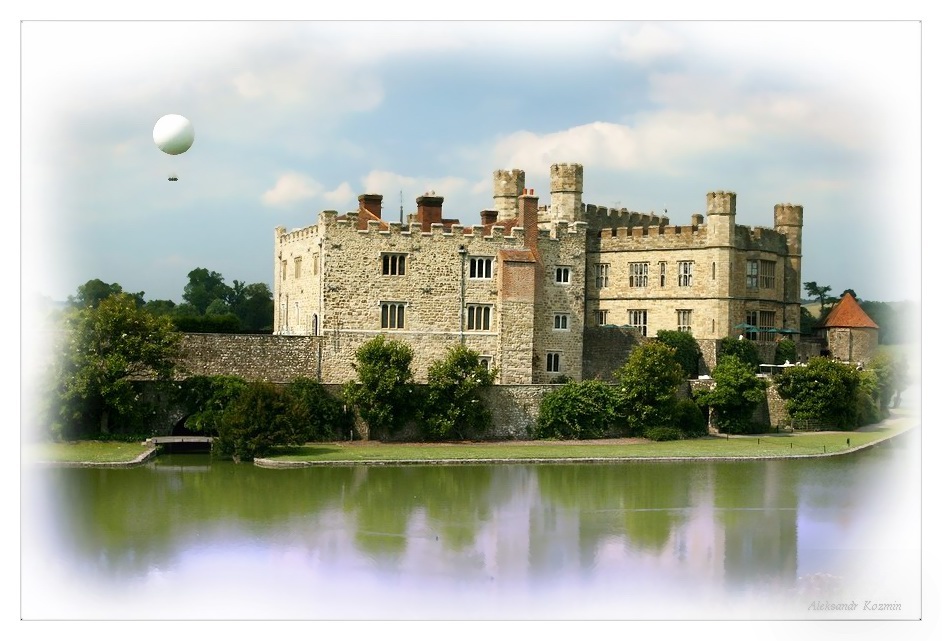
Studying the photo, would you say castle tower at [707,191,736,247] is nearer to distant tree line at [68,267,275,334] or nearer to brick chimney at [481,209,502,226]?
brick chimney at [481,209,502,226]

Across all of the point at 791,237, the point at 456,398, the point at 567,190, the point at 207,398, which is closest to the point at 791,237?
the point at 791,237

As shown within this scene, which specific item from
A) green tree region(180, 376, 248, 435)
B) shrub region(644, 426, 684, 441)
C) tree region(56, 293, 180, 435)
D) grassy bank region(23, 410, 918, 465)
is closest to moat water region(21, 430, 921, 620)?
grassy bank region(23, 410, 918, 465)

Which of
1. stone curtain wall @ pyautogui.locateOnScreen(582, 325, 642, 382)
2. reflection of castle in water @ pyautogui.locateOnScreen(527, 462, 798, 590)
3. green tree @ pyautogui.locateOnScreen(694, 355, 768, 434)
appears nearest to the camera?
reflection of castle in water @ pyautogui.locateOnScreen(527, 462, 798, 590)

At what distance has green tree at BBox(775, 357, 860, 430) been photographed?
43.0 m

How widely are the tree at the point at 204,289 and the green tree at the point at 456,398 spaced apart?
38.9 meters

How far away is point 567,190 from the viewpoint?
49.4 meters

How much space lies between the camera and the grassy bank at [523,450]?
34156mm

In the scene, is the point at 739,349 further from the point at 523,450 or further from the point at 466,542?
the point at 466,542

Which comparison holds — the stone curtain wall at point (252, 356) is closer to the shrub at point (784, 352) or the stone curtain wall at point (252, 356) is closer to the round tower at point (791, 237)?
the shrub at point (784, 352)

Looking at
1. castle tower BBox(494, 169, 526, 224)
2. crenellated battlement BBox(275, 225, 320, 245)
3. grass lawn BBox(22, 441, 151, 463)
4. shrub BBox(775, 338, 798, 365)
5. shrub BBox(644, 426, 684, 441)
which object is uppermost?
castle tower BBox(494, 169, 526, 224)

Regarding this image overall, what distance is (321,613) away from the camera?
2127cm

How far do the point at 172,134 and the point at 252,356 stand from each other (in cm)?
987

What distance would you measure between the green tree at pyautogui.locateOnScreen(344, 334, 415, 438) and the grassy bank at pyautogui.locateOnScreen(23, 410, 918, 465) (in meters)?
0.73

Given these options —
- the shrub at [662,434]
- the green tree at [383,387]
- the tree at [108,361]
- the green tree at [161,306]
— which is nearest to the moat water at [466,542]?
the tree at [108,361]
